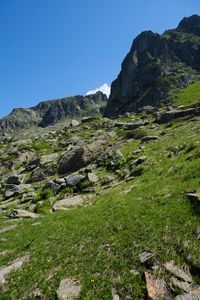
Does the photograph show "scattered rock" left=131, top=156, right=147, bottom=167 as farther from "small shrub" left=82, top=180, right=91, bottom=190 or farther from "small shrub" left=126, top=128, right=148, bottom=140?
"small shrub" left=126, top=128, right=148, bottom=140

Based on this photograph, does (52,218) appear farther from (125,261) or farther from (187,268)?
(187,268)

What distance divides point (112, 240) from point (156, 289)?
518 centimetres

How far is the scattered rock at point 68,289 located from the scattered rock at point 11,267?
4.28 meters

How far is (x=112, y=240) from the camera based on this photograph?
21016mm

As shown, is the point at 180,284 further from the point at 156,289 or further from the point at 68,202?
the point at 68,202

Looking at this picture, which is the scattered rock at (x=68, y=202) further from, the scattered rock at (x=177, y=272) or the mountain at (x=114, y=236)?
the scattered rock at (x=177, y=272)

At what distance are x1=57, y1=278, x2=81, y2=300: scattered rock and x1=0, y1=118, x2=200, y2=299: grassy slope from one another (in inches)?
12.4

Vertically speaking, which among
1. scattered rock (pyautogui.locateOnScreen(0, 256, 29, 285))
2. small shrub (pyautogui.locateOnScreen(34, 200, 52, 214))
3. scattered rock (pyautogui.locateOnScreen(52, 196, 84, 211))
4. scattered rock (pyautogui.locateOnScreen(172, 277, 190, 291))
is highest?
small shrub (pyautogui.locateOnScreen(34, 200, 52, 214))

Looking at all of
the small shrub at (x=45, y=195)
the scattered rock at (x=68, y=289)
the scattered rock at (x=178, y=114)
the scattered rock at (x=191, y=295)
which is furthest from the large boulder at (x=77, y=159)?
the scattered rock at (x=191, y=295)

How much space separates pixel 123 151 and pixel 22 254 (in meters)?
29.7

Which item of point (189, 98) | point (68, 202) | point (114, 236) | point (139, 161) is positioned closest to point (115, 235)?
point (114, 236)

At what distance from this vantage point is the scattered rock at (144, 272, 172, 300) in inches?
630

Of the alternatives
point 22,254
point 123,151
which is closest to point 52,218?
point 22,254

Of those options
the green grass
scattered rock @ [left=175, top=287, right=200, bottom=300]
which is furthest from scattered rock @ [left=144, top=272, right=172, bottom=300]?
the green grass
